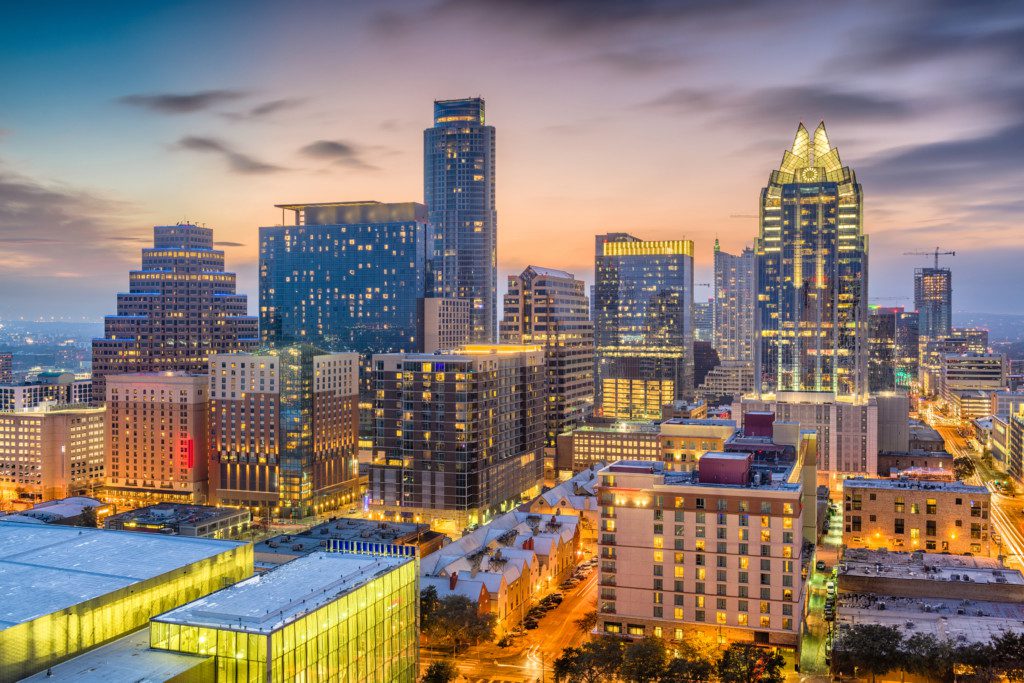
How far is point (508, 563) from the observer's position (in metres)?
104

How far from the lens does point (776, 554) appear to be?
88.8 m

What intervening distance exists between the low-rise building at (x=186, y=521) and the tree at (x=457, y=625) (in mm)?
51408

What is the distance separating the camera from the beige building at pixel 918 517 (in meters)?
124

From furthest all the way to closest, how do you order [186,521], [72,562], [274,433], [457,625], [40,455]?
[40,455], [274,433], [186,521], [457,625], [72,562]

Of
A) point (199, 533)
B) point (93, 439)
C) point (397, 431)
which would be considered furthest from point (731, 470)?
point (93, 439)

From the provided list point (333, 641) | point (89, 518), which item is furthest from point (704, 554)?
point (89, 518)

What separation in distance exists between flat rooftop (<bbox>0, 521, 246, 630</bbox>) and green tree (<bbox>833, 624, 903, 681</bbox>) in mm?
51732

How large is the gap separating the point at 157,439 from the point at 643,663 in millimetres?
129299

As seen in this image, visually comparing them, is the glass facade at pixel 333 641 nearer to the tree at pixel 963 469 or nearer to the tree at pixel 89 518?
the tree at pixel 89 518

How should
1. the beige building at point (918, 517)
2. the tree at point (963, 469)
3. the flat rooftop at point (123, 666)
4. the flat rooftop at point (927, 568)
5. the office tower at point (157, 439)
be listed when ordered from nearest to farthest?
the flat rooftop at point (123, 666) → the flat rooftop at point (927, 568) → the beige building at point (918, 517) → the office tower at point (157, 439) → the tree at point (963, 469)

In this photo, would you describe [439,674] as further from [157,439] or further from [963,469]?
[963,469]

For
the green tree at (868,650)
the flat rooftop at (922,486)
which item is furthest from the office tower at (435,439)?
the green tree at (868,650)

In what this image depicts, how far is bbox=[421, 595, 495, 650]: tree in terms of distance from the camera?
9025 centimetres

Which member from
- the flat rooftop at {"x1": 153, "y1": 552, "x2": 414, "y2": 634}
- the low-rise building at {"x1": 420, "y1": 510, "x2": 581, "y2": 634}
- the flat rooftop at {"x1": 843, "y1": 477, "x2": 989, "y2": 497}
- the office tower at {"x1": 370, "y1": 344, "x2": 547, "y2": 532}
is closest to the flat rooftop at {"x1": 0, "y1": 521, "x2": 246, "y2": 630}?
the flat rooftop at {"x1": 153, "y1": 552, "x2": 414, "y2": 634}
